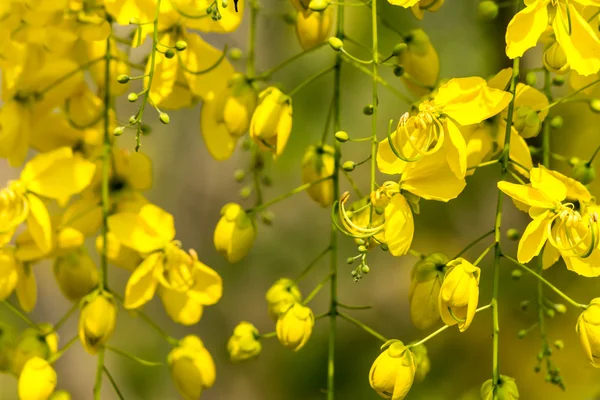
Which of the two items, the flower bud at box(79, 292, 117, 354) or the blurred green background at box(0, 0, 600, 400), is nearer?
the flower bud at box(79, 292, 117, 354)

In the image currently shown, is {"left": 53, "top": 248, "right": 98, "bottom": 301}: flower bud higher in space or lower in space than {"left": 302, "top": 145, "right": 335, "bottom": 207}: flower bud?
lower

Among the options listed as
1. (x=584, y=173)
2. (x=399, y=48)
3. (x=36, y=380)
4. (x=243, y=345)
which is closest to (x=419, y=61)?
(x=399, y=48)

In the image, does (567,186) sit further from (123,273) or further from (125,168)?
(123,273)

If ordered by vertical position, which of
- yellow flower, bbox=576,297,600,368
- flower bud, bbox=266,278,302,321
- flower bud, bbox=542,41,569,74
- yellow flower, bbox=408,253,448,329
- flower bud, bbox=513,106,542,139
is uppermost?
flower bud, bbox=542,41,569,74

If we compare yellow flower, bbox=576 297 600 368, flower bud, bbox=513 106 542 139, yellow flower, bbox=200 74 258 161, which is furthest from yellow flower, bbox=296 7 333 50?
yellow flower, bbox=576 297 600 368

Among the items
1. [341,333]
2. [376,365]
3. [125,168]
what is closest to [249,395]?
[341,333]

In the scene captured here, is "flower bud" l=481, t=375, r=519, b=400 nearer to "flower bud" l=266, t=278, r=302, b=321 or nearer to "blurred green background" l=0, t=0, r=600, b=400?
"flower bud" l=266, t=278, r=302, b=321
